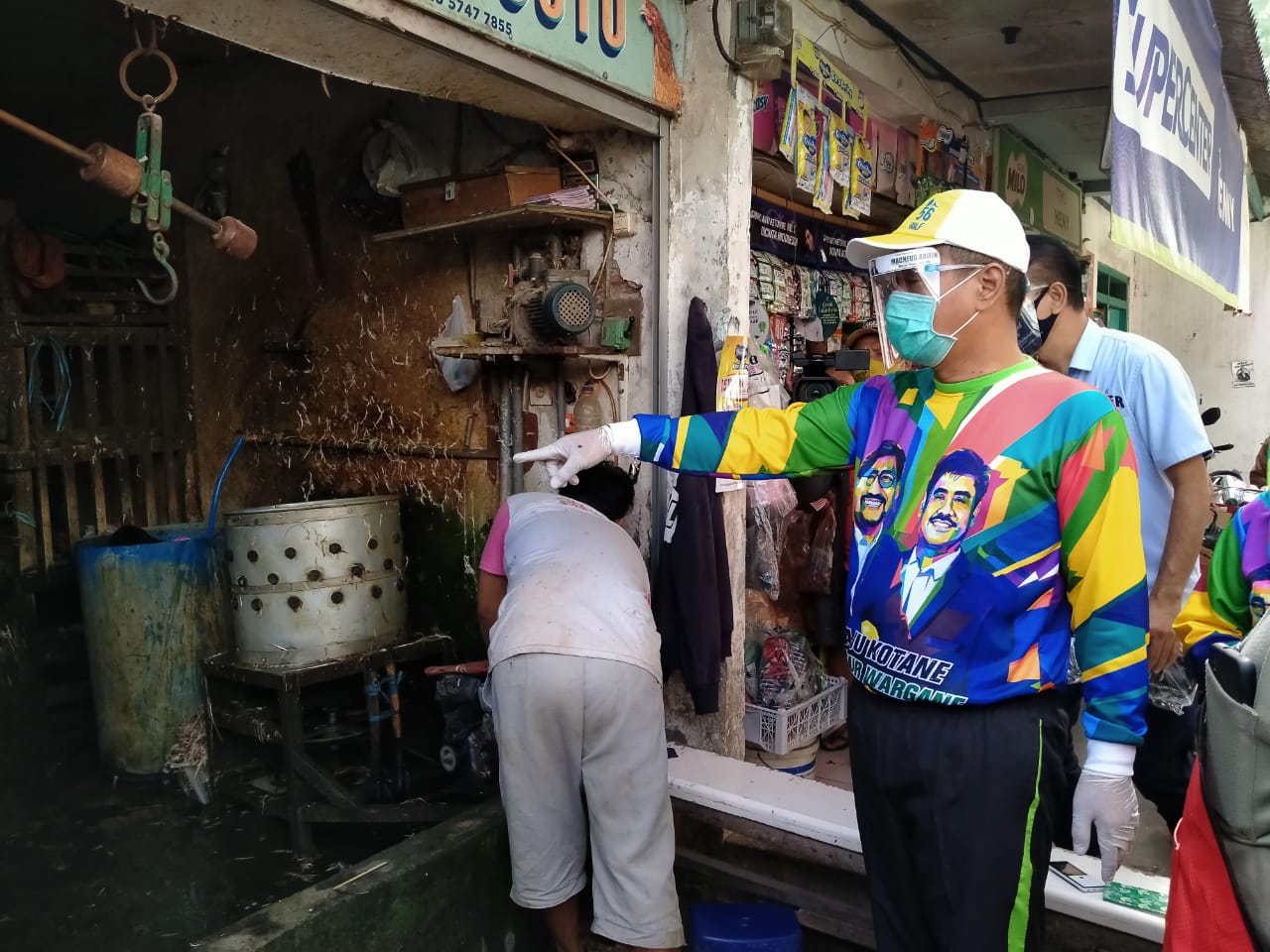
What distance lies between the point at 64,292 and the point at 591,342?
279 cm

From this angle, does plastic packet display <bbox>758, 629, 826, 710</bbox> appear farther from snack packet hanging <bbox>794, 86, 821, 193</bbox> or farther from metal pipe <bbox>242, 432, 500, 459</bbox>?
snack packet hanging <bbox>794, 86, 821, 193</bbox>

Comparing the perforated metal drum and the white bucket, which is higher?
the perforated metal drum

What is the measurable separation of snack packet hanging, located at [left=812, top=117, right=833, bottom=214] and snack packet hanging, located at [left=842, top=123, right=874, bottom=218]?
0.73ft

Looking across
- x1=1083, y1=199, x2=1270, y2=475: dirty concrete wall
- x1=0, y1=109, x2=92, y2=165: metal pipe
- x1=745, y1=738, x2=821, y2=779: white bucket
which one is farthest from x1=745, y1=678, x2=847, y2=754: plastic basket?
x1=1083, y1=199, x2=1270, y2=475: dirty concrete wall

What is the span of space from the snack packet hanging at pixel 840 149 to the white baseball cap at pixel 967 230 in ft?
9.22

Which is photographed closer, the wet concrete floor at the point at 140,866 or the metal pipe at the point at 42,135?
the metal pipe at the point at 42,135

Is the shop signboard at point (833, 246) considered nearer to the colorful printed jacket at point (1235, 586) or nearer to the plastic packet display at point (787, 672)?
the plastic packet display at point (787, 672)

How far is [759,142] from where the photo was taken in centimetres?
428

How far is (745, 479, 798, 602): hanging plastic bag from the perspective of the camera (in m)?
4.55

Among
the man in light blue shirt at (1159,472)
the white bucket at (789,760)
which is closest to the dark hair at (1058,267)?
the man in light blue shirt at (1159,472)

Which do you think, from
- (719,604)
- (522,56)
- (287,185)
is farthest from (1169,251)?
(287,185)

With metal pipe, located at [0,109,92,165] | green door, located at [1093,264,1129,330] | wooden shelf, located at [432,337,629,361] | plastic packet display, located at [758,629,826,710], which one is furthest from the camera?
green door, located at [1093,264,1129,330]

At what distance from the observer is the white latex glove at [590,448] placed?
234 cm

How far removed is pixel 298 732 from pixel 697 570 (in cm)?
156
